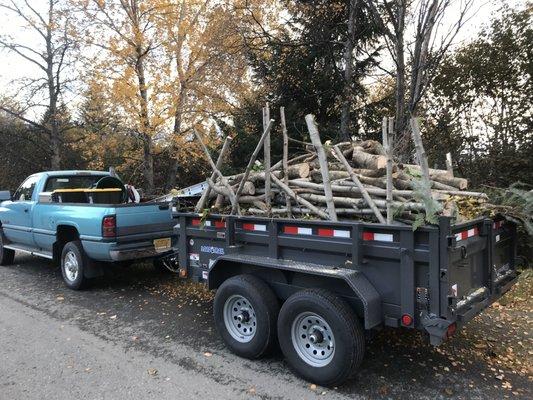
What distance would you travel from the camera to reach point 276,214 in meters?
4.77

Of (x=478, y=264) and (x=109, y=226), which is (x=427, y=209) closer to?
(x=478, y=264)

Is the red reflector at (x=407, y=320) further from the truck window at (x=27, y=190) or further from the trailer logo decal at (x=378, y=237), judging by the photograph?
the truck window at (x=27, y=190)

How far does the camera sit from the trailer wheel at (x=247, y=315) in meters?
4.21

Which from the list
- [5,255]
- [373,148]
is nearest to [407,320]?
[373,148]

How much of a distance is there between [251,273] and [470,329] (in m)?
2.72

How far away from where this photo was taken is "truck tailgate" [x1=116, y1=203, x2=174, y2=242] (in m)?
6.62

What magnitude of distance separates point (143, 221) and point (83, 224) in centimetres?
90

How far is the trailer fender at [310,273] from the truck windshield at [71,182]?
4.87m

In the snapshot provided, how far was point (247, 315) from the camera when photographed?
14.7 feet

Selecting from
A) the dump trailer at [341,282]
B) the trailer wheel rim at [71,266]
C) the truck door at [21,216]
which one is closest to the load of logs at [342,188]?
the dump trailer at [341,282]

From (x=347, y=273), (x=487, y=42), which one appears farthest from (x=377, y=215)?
(x=487, y=42)

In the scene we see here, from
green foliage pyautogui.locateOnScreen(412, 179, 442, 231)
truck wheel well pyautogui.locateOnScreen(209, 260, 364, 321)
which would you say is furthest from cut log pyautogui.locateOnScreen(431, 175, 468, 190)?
truck wheel well pyautogui.locateOnScreen(209, 260, 364, 321)

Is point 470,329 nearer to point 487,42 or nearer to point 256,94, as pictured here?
point 487,42

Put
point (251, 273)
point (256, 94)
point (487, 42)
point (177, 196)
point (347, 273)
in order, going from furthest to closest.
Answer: point (256, 94) → point (487, 42) → point (177, 196) → point (251, 273) → point (347, 273)
